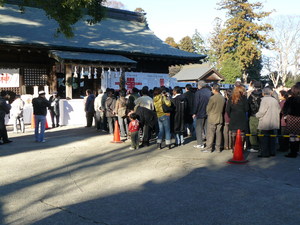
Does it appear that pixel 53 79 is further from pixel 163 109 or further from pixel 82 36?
pixel 163 109

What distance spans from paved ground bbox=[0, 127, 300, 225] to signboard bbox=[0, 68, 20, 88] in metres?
8.22

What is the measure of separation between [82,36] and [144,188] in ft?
50.7

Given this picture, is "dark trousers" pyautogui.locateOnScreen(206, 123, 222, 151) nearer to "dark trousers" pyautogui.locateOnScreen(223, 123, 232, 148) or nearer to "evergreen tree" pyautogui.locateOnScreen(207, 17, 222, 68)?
"dark trousers" pyautogui.locateOnScreen(223, 123, 232, 148)

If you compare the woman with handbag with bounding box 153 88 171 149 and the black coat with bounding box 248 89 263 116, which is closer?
the black coat with bounding box 248 89 263 116

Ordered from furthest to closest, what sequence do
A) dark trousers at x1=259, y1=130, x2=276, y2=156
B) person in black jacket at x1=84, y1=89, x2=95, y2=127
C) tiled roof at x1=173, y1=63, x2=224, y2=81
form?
tiled roof at x1=173, y1=63, x2=224, y2=81, person in black jacket at x1=84, y1=89, x2=95, y2=127, dark trousers at x1=259, y1=130, x2=276, y2=156

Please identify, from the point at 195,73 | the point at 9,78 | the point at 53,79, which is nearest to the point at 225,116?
the point at 53,79

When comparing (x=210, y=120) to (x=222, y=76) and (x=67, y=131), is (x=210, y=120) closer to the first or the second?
(x=67, y=131)

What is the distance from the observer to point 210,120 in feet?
28.8

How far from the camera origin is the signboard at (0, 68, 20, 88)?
16547mm

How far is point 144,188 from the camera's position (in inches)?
228

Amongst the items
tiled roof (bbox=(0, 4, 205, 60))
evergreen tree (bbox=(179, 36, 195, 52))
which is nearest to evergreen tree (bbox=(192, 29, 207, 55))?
evergreen tree (bbox=(179, 36, 195, 52))

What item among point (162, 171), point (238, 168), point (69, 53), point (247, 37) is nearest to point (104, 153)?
point (162, 171)

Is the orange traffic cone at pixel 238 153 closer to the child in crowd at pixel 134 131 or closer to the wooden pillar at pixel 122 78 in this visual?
the child in crowd at pixel 134 131

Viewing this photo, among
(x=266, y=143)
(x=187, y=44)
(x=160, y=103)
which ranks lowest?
(x=266, y=143)
